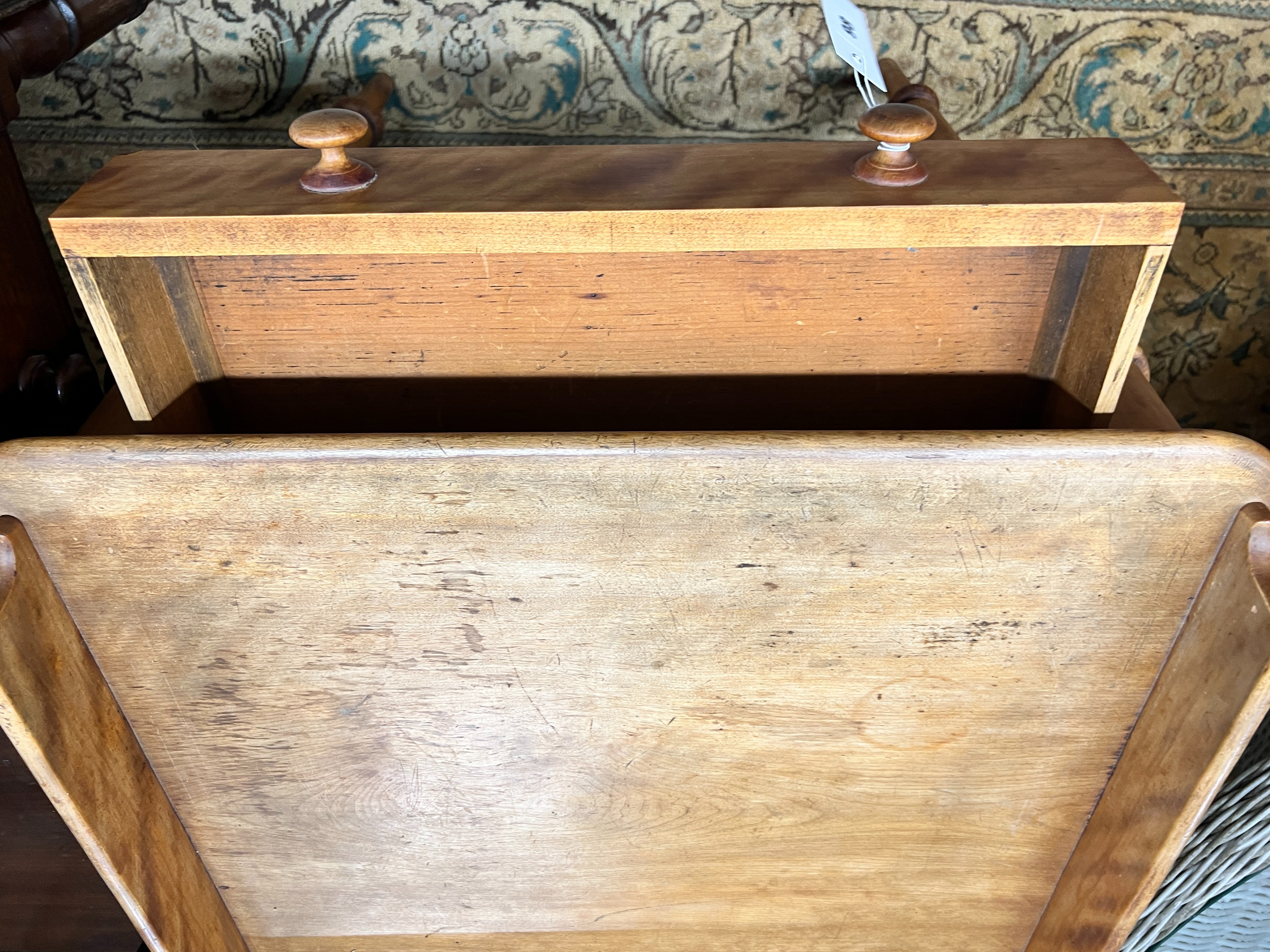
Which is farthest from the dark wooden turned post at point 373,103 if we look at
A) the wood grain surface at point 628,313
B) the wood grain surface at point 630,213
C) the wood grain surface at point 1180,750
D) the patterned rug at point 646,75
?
the wood grain surface at point 1180,750

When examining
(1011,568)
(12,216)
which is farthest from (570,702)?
(12,216)

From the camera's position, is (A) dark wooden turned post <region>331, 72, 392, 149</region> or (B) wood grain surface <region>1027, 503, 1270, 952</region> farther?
(A) dark wooden turned post <region>331, 72, 392, 149</region>

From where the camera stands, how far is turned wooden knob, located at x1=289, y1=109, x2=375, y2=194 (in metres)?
0.66

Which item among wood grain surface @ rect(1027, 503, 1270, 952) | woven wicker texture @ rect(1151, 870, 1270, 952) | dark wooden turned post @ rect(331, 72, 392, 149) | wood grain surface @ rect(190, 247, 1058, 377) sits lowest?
woven wicker texture @ rect(1151, 870, 1270, 952)

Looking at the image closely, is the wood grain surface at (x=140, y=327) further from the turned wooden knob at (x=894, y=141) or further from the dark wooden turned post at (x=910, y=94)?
the dark wooden turned post at (x=910, y=94)

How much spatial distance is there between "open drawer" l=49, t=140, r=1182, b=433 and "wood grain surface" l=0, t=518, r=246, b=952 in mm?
173

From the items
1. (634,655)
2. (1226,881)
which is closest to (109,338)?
(634,655)

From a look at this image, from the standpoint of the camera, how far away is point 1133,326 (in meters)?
0.73

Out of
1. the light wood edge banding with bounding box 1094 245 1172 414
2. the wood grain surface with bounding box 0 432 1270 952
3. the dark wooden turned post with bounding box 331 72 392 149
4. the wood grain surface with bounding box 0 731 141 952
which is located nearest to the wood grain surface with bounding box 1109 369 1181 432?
the light wood edge banding with bounding box 1094 245 1172 414

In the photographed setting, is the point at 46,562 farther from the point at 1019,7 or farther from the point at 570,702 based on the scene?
the point at 1019,7

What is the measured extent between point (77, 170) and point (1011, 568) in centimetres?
117

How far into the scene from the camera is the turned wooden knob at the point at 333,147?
659 millimetres

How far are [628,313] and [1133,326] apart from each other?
399mm

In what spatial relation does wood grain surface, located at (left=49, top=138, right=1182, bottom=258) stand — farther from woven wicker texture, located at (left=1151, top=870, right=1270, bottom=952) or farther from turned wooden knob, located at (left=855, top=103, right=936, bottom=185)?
woven wicker texture, located at (left=1151, top=870, right=1270, bottom=952)
